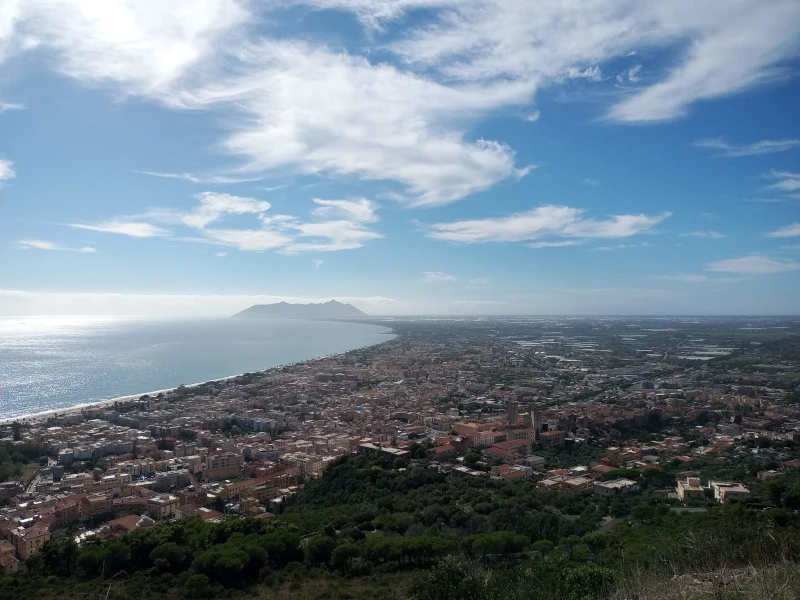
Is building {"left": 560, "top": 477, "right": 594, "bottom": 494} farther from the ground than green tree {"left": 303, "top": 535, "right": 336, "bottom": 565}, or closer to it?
closer to it

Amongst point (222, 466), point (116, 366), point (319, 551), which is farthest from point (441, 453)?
point (116, 366)

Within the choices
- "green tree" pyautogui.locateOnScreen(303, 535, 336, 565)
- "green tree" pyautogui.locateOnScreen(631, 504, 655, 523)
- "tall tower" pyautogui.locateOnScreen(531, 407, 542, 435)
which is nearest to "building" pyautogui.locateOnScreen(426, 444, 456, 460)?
"tall tower" pyautogui.locateOnScreen(531, 407, 542, 435)

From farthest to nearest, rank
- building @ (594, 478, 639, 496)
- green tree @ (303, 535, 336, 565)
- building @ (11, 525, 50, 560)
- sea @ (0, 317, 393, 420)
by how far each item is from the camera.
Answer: sea @ (0, 317, 393, 420)
building @ (594, 478, 639, 496)
building @ (11, 525, 50, 560)
green tree @ (303, 535, 336, 565)

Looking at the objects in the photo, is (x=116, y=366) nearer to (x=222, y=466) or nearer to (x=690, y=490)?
(x=222, y=466)

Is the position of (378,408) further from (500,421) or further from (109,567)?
(109,567)

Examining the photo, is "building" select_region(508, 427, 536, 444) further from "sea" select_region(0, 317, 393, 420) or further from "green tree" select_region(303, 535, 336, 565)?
"sea" select_region(0, 317, 393, 420)

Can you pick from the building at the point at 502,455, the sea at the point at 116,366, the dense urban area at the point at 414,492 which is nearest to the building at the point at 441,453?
the dense urban area at the point at 414,492

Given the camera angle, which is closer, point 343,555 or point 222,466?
point 343,555

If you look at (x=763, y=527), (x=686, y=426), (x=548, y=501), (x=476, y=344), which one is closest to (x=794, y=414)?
(x=686, y=426)
